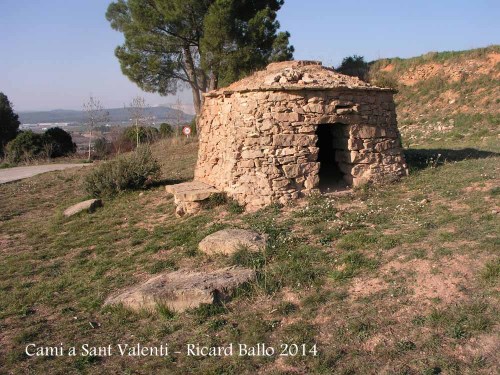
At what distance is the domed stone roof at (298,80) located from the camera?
7.36m

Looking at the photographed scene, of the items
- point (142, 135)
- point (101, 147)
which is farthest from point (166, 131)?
point (101, 147)

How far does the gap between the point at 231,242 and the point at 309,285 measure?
1364 millimetres

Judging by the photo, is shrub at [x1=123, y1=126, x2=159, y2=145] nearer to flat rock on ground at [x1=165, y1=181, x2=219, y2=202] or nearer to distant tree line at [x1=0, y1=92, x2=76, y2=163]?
distant tree line at [x1=0, y1=92, x2=76, y2=163]

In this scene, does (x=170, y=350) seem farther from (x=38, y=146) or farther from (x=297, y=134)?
(x=38, y=146)

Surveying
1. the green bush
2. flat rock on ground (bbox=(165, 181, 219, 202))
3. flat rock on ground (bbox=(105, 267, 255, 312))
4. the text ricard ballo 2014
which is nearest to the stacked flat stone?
flat rock on ground (bbox=(165, 181, 219, 202))

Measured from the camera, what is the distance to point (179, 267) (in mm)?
5914

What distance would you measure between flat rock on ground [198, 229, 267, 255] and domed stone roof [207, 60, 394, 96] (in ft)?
8.22

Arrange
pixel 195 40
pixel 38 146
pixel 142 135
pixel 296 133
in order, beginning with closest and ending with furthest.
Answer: pixel 296 133 < pixel 195 40 < pixel 38 146 < pixel 142 135

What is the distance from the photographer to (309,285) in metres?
4.85

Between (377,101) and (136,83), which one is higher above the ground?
(136,83)

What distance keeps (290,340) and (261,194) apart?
3571mm

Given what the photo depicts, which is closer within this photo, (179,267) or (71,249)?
(179,267)

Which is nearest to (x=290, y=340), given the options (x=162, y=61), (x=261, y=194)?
(x=261, y=194)

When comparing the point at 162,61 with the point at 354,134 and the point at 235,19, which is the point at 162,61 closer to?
the point at 235,19
